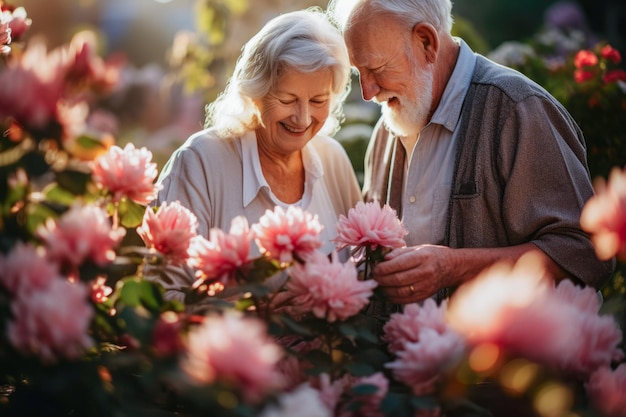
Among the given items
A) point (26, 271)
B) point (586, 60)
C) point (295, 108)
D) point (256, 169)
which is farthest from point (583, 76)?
point (26, 271)

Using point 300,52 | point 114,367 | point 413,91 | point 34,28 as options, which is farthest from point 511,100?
point 34,28

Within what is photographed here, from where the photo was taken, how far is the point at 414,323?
1614 mm

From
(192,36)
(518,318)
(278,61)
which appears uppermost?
(192,36)

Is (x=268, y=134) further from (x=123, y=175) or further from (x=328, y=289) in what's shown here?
(x=328, y=289)

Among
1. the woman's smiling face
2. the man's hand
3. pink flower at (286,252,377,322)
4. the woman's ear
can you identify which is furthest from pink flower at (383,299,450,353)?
the woman's ear

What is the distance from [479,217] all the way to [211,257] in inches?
55.7

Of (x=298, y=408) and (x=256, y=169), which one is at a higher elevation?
(x=256, y=169)

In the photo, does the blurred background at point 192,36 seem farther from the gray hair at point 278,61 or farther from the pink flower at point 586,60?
the pink flower at point 586,60

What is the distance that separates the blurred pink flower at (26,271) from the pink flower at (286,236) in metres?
0.54

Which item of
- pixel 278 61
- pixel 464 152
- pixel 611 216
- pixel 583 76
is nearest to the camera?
pixel 611 216

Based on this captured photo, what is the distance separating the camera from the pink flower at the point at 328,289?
159cm

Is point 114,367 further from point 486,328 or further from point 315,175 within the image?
point 315,175

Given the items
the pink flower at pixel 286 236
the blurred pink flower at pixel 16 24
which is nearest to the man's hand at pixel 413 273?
the pink flower at pixel 286 236

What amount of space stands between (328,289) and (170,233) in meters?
0.43
